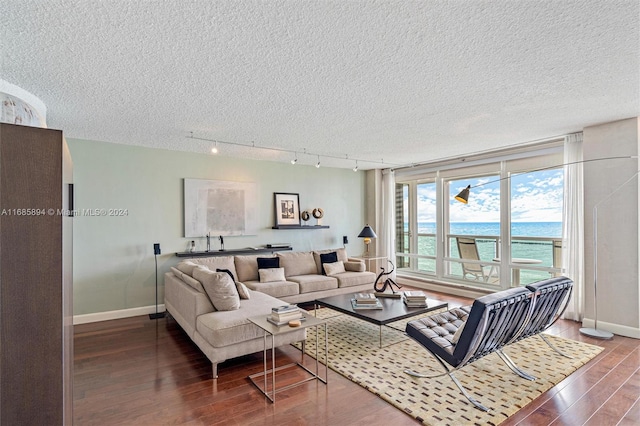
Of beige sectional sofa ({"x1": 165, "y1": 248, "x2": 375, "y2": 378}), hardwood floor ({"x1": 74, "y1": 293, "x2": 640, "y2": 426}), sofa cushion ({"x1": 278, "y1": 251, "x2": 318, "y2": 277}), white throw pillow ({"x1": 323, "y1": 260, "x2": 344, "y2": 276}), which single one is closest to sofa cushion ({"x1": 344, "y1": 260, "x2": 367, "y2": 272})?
beige sectional sofa ({"x1": 165, "y1": 248, "x2": 375, "y2": 378})

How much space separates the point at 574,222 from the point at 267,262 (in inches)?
171

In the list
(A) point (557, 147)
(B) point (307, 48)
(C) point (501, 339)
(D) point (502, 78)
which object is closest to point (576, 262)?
(A) point (557, 147)

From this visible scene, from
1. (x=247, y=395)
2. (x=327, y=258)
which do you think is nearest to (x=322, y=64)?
(x=247, y=395)

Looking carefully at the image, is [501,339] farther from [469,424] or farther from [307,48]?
[307,48]

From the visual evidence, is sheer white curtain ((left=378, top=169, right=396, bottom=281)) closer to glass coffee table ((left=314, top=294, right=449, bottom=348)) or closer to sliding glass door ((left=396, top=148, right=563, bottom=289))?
sliding glass door ((left=396, top=148, right=563, bottom=289))

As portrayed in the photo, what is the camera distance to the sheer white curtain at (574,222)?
4461 millimetres

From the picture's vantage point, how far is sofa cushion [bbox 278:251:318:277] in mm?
5698

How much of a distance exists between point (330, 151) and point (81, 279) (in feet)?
13.2

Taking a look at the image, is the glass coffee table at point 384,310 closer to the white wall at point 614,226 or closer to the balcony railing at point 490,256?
the white wall at point 614,226

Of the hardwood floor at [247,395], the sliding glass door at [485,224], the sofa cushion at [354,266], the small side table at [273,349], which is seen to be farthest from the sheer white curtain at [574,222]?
the small side table at [273,349]

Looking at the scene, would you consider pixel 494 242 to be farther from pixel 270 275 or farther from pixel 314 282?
pixel 270 275

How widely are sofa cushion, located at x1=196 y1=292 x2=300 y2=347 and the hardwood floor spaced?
1.03ft

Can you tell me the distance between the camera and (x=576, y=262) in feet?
14.9

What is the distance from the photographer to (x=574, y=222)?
14.9 feet
